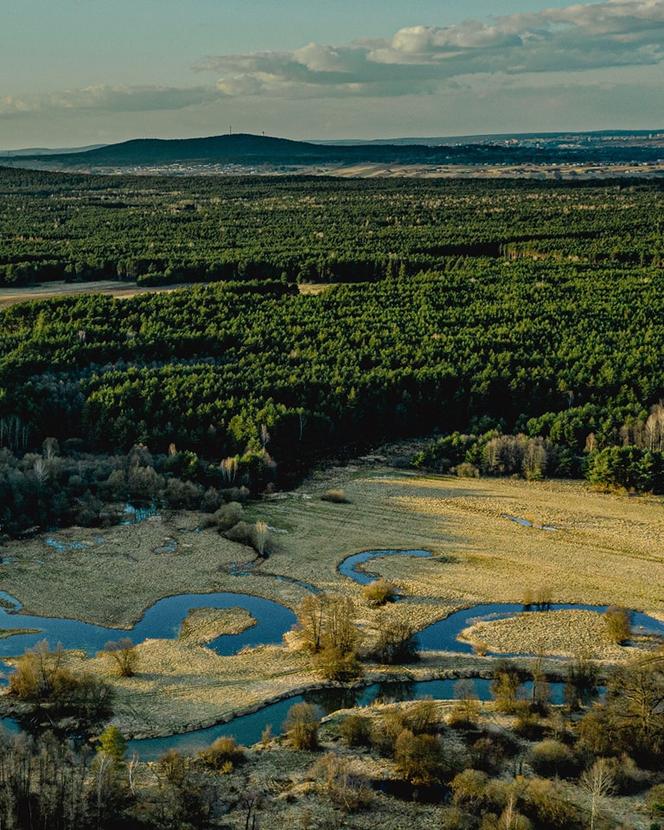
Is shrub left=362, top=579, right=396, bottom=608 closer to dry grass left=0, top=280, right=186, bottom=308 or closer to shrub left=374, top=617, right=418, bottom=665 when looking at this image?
shrub left=374, top=617, right=418, bottom=665

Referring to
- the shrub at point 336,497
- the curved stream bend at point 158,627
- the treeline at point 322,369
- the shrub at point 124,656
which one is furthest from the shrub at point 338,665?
the treeline at point 322,369

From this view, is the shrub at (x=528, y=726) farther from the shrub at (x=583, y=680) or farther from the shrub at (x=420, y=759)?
the shrub at (x=420, y=759)

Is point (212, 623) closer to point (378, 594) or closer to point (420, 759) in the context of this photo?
point (378, 594)

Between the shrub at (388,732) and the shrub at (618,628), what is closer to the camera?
Result: the shrub at (388,732)

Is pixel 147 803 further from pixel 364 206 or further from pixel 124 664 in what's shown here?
pixel 364 206

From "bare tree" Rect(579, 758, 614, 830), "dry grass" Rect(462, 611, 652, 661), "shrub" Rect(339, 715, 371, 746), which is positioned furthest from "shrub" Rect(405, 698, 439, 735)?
"dry grass" Rect(462, 611, 652, 661)

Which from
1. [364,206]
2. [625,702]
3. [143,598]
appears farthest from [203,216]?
[625,702]

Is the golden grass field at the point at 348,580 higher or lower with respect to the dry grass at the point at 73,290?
lower
